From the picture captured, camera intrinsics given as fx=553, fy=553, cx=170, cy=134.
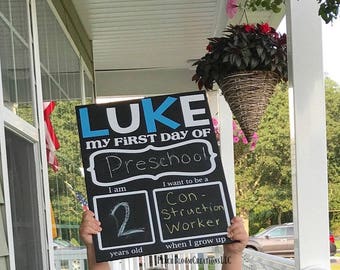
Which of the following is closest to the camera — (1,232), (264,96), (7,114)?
(1,232)

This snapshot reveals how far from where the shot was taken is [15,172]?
7.11 ft

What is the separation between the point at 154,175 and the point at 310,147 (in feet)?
Result: 2.70

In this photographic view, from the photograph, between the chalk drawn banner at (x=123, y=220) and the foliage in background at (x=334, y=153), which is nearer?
the chalk drawn banner at (x=123, y=220)

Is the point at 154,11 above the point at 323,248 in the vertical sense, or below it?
above

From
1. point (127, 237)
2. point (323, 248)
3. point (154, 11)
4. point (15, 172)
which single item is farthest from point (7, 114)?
point (154, 11)

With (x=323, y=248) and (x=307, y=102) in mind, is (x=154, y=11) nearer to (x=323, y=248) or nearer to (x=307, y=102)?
(x=307, y=102)

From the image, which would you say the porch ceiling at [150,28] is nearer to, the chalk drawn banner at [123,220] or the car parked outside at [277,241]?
the chalk drawn banner at [123,220]

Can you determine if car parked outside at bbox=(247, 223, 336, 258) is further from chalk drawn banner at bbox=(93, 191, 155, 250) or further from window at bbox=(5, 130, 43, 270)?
chalk drawn banner at bbox=(93, 191, 155, 250)

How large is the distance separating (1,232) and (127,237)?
44cm

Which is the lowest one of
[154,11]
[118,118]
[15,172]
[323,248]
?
[323,248]

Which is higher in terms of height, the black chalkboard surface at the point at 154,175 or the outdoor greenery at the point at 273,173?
the black chalkboard surface at the point at 154,175

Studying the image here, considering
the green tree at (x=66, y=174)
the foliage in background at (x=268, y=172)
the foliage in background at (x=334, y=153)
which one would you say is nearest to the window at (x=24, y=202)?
the green tree at (x=66, y=174)

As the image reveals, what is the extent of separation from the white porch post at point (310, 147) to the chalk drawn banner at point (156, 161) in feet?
2.22

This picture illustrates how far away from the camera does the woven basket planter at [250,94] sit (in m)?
2.78
